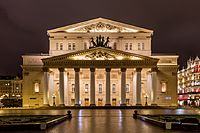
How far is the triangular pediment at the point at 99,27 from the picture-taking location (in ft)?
336

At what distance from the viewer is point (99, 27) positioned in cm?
10288

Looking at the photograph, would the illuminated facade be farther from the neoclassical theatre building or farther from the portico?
the portico

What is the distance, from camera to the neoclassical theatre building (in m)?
94.3

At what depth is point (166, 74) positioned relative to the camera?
102 meters

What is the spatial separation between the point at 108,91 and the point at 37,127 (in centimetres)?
6389

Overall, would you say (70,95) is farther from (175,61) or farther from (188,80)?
(188,80)

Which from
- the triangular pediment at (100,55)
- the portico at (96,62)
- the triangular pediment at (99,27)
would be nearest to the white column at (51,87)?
the portico at (96,62)

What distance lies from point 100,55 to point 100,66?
8.30 feet

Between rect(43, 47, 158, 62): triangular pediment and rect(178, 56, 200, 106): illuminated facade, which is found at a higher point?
rect(43, 47, 158, 62): triangular pediment

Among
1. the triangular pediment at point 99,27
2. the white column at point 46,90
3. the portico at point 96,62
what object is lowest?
the white column at point 46,90

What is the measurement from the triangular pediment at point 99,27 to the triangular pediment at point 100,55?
10605mm

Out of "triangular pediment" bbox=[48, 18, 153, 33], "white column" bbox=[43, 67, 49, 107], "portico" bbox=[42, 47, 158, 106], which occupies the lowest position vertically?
"white column" bbox=[43, 67, 49, 107]

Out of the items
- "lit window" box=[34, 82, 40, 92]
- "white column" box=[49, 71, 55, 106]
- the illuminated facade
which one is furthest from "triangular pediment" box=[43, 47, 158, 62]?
the illuminated facade

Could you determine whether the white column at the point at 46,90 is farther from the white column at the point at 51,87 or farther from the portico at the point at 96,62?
the white column at the point at 51,87
